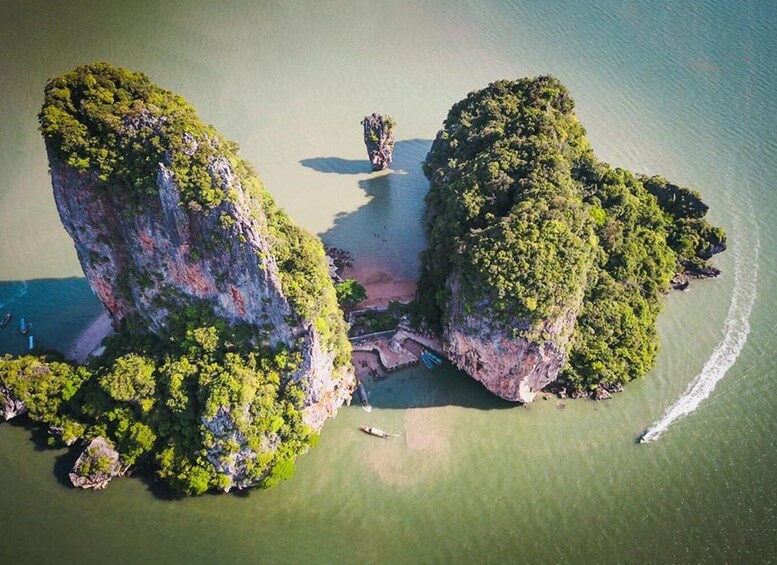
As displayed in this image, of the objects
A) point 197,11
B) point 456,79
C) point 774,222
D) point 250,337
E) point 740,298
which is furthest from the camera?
point 197,11

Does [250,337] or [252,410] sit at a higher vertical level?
[250,337]

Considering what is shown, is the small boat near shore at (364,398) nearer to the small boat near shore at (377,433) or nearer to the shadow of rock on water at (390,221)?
the small boat near shore at (377,433)

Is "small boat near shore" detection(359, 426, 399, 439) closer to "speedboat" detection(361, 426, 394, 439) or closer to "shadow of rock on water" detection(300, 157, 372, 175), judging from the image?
"speedboat" detection(361, 426, 394, 439)

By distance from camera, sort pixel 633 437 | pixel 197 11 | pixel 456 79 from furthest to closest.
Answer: pixel 197 11
pixel 456 79
pixel 633 437

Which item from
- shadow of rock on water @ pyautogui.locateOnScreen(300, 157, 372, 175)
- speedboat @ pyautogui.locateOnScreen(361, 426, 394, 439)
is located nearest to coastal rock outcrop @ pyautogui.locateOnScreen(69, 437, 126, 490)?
speedboat @ pyautogui.locateOnScreen(361, 426, 394, 439)

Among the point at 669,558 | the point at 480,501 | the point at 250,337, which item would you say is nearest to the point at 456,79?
the point at 250,337

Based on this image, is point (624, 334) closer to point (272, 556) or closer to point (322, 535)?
point (322, 535)

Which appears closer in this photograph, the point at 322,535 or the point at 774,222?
the point at 322,535

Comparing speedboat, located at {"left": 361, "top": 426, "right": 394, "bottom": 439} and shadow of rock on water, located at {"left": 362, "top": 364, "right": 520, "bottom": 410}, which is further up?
shadow of rock on water, located at {"left": 362, "top": 364, "right": 520, "bottom": 410}
